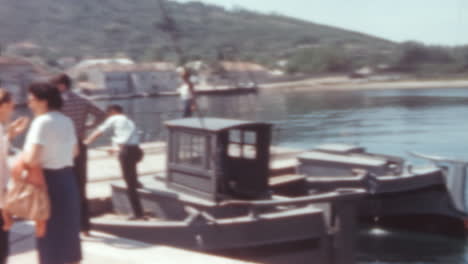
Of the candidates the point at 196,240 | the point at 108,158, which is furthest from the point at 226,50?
the point at 108,158

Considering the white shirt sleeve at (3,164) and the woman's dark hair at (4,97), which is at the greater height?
the woman's dark hair at (4,97)

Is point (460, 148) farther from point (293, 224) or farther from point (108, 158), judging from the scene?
point (293, 224)

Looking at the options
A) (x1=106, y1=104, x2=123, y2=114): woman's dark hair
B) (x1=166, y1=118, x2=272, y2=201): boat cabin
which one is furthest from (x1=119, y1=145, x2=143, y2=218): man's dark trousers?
(x1=166, y1=118, x2=272, y2=201): boat cabin

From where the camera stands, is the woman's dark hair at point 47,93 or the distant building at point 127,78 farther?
the distant building at point 127,78

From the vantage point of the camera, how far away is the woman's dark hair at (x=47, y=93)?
12.7 feet

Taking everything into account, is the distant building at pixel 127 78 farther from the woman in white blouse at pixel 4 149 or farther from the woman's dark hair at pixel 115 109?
the woman in white blouse at pixel 4 149

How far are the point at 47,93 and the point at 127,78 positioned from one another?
12099 centimetres

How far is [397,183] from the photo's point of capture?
1388 centimetres

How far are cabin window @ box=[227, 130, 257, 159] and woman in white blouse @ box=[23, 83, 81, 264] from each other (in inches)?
171

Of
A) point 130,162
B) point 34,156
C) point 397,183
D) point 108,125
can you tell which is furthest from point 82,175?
point 397,183

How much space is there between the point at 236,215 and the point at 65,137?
4.72 meters


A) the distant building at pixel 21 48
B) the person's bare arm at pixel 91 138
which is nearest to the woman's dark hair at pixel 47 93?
the person's bare arm at pixel 91 138

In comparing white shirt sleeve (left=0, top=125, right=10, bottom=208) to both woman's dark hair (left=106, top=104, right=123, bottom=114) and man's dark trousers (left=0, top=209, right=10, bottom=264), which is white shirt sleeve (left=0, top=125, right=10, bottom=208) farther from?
woman's dark hair (left=106, top=104, right=123, bottom=114)

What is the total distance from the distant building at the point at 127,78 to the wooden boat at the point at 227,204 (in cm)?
10763
